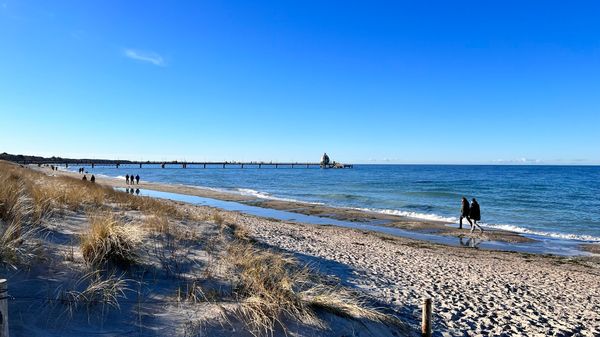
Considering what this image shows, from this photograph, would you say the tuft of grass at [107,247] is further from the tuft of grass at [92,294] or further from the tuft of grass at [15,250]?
the tuft of grass at [15,250]

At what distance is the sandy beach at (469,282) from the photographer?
6.80 m

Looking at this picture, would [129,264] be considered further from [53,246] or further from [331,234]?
[331,234]

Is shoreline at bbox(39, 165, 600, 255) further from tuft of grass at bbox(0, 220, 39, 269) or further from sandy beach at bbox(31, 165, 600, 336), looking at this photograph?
tuft of grass at bbox(0, 220, 39, 269)

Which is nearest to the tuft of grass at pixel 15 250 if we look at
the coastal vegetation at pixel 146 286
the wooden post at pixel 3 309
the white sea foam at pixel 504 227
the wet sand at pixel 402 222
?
the coastal vegetation at pixel 146 286

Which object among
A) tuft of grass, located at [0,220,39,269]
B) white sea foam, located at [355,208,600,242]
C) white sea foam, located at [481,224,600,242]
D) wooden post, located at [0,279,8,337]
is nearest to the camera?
wooden post, located at [0,279,8,337]

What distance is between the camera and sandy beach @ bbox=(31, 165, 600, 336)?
6.80m

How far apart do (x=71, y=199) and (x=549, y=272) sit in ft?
43.0

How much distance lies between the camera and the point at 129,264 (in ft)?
17.5

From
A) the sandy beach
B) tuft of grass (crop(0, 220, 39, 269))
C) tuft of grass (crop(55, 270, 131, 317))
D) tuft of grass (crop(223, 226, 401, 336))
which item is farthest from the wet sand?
tuft of grass (crop(0, 220, 39, 269))

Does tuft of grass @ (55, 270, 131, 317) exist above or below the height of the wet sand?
above

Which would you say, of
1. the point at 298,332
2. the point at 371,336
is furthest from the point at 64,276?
the point at 371,336

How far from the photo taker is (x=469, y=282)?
9.25 metres

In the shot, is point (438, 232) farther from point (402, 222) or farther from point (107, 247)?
point (107, 247)

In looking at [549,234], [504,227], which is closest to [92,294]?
[549,234]
